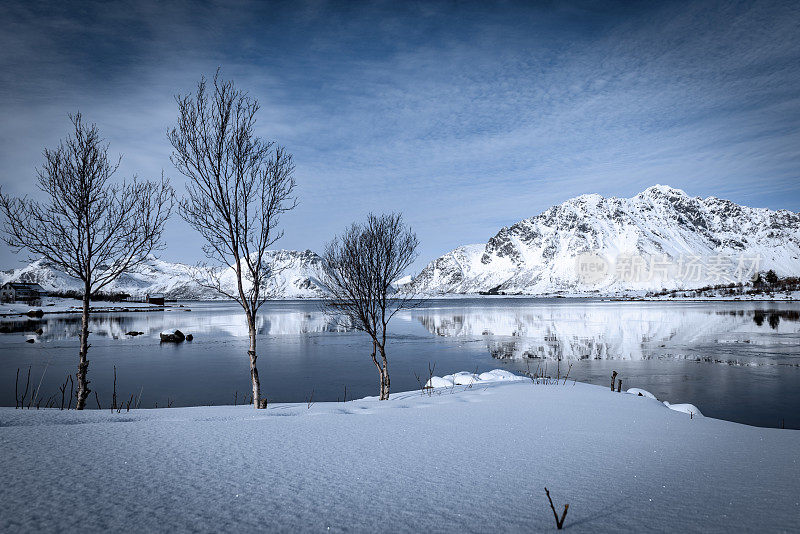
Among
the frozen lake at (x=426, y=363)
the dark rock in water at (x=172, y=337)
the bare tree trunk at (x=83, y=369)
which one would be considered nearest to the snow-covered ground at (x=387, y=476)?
the bare tree trunk at (x=83, y=369)

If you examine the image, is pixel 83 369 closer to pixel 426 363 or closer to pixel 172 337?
pixel 426 363

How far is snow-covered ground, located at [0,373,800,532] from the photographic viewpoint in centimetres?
406

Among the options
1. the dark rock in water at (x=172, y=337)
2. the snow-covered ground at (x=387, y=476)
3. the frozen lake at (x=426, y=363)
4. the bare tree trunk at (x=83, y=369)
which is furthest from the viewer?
the dark rock in water at (x=172, y=337)

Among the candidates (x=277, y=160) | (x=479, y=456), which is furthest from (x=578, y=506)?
(x=277, y=160)

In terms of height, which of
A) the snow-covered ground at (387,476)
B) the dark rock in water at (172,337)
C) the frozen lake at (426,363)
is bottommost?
the frozen lake at (426,363)

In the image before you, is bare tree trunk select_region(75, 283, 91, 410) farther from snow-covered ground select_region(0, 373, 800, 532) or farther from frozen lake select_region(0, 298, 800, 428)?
frozen lake select_region(0, 298, 800, 428)

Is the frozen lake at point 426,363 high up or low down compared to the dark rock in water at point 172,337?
down

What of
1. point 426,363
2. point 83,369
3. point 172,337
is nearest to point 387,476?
point 83,369

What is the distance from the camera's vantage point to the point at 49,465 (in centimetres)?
506

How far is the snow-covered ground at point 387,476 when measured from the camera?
4.06 meters

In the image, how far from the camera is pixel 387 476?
5.31 m

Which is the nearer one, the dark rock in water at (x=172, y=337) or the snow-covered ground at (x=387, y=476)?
the snow-covered ground at (x=387, y=476)

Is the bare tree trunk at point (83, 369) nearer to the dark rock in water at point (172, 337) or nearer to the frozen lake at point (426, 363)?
the frozen lake at point (426, 363)

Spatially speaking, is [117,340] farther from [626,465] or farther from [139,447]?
[626,465]
